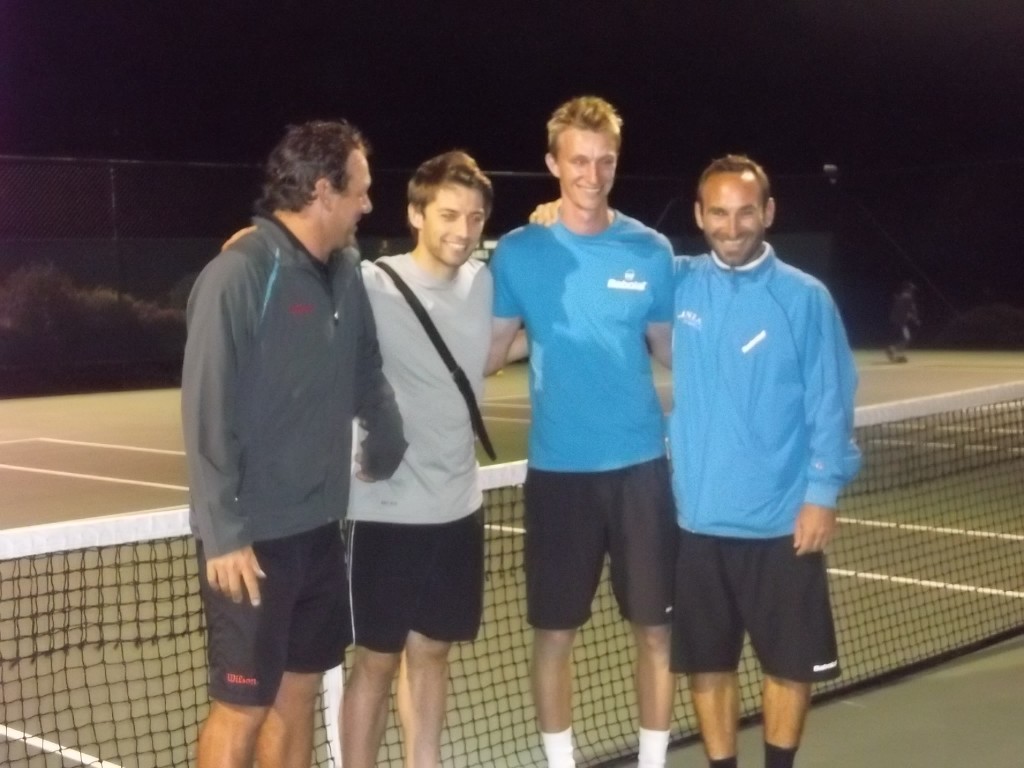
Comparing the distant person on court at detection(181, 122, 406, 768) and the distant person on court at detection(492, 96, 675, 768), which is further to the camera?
the distant person on court at detection(492, 96, 675, 768)

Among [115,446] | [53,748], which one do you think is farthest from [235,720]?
[115,446]

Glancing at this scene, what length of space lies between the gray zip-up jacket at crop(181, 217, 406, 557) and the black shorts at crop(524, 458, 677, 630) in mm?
555

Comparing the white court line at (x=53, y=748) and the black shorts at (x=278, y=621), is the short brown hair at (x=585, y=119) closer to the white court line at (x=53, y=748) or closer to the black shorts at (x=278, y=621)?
the black shorts at (x=278, y=621)

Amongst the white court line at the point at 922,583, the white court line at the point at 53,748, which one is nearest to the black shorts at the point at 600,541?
the white court line at the point at 53,748

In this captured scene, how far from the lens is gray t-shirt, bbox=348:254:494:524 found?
10.0 feet

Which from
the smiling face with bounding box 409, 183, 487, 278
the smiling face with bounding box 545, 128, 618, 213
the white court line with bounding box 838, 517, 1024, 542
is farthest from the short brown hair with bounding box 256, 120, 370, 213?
the white court line with bounding box 838, 517, 1024, 542

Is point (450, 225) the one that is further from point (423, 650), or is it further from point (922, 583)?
point (922, 583)

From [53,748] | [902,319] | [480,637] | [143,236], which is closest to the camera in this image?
[53,748]

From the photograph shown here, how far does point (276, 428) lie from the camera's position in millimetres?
2689

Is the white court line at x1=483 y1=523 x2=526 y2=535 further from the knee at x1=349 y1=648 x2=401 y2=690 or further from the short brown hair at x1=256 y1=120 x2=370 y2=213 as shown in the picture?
the short brown hair at x1=256 y1=120 x2=370 y2=213

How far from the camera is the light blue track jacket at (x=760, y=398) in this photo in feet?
10.2

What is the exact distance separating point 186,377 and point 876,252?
20.9m

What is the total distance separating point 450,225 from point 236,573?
37.7 inches

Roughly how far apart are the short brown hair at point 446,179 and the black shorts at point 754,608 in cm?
100
